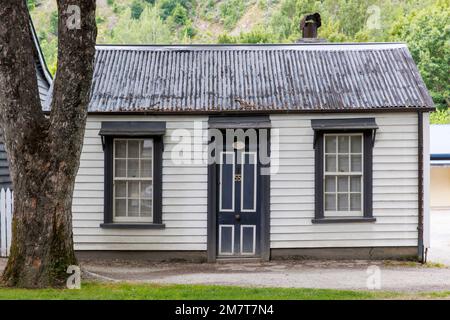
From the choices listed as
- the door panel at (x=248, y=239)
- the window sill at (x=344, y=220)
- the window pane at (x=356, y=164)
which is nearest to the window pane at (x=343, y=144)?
the window pane at (x=356, y=164)

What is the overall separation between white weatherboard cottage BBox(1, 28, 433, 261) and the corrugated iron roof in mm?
64

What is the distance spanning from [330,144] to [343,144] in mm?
284

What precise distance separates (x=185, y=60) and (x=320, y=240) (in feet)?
17.1

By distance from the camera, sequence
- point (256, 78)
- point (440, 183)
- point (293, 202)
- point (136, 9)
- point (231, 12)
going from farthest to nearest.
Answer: point (231, 12)
point (136, 9)
point (440, 183)
point (256, 78)
point (293, 202)

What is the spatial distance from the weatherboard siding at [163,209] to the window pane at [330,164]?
261cm

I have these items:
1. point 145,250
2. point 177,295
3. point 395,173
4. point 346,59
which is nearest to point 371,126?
point 395,173

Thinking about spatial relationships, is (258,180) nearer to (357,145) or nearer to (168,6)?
(357,145)

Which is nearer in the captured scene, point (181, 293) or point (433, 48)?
point (181, 293)

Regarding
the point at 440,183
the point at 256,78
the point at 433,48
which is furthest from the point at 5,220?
the point at 433,48

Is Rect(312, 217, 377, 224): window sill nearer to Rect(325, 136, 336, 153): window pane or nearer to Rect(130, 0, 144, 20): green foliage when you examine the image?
Rect(325, 136, 336, 153): window pane

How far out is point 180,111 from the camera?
14.3 metres

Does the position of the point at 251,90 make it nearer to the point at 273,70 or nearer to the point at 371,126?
the point at 273,70

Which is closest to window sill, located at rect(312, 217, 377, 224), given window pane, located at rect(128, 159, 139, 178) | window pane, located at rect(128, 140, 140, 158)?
window pane, located at rect(128, 159, 139, 178)

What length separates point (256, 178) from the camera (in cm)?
1461
